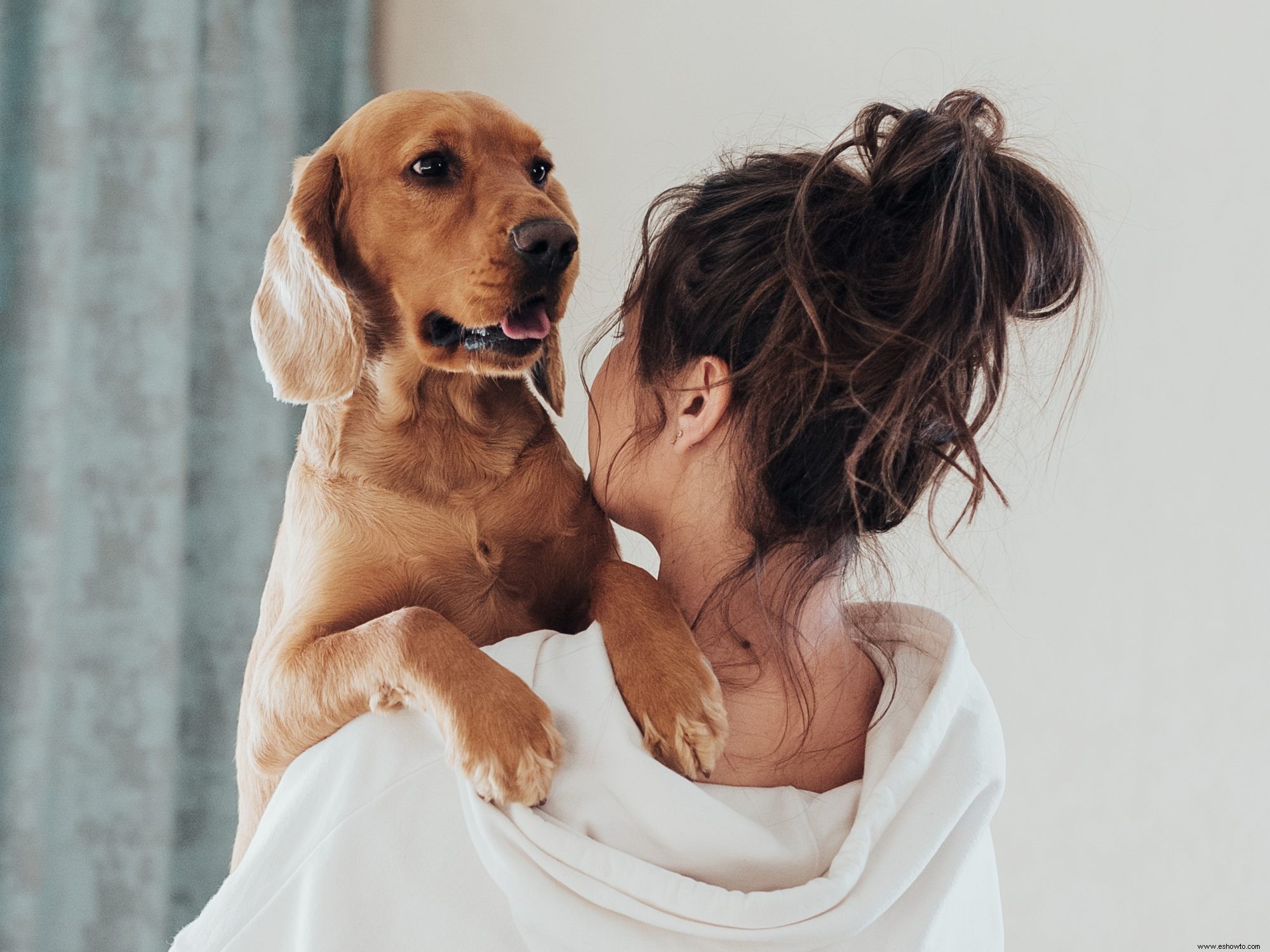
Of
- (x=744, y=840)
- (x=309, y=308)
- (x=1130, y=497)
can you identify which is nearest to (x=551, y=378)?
(x=309, y=308)

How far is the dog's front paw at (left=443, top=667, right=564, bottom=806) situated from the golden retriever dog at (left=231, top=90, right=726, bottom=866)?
129mm

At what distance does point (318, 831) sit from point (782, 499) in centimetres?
47

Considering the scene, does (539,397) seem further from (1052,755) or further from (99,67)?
(99,67)

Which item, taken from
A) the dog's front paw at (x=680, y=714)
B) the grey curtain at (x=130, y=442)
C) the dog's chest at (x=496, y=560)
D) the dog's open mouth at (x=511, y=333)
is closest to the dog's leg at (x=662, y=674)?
the dog's front paw at (x=680, y=714)

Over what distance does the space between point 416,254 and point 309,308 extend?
5.1 inches

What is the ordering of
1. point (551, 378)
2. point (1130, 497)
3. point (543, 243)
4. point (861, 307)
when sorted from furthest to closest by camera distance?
point (1130, 497) → point (551, 378) → point (543, 243) → point (861, 307)

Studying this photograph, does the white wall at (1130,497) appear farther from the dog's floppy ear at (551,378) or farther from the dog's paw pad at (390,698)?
the dog's paw pad at (390,698)

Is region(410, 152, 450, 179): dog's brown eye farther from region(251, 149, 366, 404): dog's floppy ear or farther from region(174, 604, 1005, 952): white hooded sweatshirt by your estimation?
region(174, 604, 1005, 952): white hooded sweatshirt

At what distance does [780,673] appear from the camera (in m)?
0.96

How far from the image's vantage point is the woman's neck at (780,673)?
3.04ft

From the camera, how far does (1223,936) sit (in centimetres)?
147

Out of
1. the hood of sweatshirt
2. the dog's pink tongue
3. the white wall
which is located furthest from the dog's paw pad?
the white wall

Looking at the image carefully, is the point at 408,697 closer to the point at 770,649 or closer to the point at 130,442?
the point at 770,649

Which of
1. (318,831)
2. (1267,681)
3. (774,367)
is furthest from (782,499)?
(1267,681)
